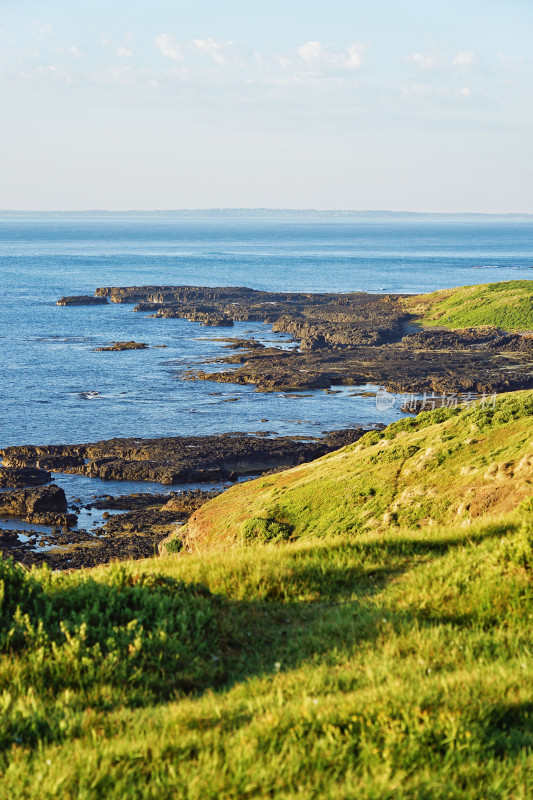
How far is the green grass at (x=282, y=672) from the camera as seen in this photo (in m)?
4.76

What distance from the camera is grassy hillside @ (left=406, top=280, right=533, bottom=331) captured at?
98.8 meters

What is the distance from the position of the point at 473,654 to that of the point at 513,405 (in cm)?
1969

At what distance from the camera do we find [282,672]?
6309 millimetres

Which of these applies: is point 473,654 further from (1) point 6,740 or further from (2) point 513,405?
(2) point 513,405

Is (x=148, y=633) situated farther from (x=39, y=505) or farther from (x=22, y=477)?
(x=22, y=477)

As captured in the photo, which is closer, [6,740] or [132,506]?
[6,740]

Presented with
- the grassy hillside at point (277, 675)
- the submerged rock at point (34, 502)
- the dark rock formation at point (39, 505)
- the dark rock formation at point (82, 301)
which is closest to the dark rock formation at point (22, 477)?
the dark rock formation at point (39, 505)

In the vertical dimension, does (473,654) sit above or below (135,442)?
above

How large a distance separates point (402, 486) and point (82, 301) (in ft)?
372

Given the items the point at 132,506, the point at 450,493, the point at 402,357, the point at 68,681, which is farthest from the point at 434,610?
the point at 402,357

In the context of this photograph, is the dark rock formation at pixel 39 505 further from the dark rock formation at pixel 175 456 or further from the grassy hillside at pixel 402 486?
the grassy hillside at pixel 402 486

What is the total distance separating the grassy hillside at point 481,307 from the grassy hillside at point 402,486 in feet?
243

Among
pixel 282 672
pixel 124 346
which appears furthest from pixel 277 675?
pixel 124 346

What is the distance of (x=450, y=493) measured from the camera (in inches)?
811
